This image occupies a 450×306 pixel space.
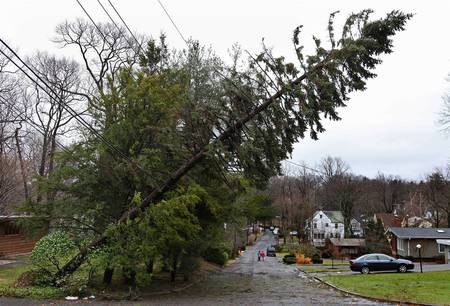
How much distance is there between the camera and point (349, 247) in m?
65.2

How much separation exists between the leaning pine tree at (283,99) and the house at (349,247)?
144 ft

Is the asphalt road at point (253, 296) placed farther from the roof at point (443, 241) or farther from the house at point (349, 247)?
the house at point (349, 247)

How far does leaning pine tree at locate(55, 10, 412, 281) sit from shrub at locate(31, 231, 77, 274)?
505mm

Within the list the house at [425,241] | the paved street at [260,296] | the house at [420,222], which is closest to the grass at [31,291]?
the paved street at [260,296]

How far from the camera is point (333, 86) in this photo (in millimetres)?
20375

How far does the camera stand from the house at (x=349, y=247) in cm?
6240

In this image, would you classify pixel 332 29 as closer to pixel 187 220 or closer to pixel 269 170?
pixel 269 170

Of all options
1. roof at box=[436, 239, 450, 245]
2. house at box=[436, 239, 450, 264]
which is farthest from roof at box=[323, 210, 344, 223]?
roof at box=[436, 239, 450, 245]

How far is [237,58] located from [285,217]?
74259mm

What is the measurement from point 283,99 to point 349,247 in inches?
1915

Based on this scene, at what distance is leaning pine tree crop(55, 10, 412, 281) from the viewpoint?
20203 millimetres

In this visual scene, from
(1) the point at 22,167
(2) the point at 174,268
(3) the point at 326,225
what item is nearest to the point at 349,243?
(3) the point at 326,225

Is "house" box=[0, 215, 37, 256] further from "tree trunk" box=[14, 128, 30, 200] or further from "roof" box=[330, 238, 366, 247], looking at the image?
"roof" box=[330, 238, 366, 247]

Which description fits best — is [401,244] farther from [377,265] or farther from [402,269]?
[377,265]
